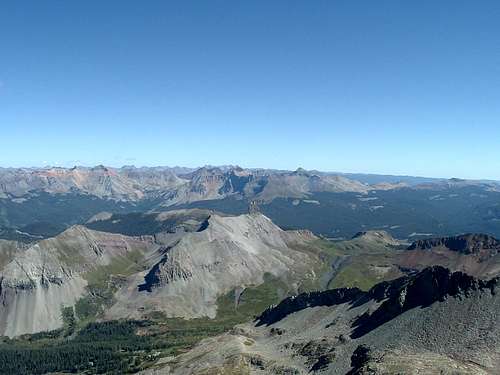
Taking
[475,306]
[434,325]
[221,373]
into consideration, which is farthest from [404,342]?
[221,373]

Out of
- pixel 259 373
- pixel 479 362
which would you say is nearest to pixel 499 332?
pixel 479 362

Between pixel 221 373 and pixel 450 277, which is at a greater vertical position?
pixel 450 277

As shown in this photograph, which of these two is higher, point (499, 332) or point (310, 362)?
point (499, 332)

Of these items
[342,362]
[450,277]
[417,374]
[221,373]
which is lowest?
[221,373]

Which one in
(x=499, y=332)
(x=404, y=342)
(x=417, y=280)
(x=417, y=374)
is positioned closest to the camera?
(x=417, y=374)

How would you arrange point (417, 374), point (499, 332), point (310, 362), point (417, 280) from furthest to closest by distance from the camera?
point (417, 280) < point (310, 362) < point (499, 332) < point (417, 374)

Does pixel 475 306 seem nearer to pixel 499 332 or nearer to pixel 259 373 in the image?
pixel 499 332

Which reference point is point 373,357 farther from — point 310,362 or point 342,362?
point 310,362

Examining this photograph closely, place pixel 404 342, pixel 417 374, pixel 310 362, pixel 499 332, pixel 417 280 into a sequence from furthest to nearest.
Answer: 1. pixel 417 280
2. pixel 310 362
3. pixel 404 342
4. pixel 499 332
5. pixel 417 374

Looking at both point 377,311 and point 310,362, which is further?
point 377,311

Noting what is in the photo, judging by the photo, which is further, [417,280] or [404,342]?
[417,280]
